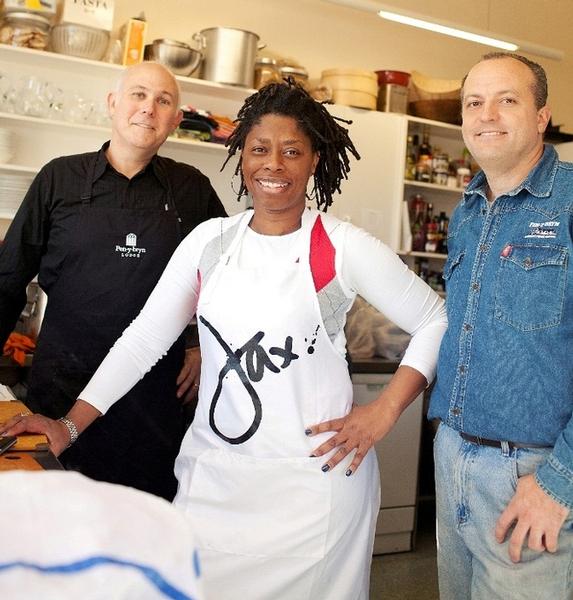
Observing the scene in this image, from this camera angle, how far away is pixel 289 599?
1.56m

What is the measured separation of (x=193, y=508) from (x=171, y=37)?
3883 millimetres

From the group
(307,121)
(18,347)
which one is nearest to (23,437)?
(307,121)

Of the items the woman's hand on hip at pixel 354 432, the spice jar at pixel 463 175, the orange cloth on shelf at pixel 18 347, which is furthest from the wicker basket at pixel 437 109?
the woman's hand on hip at pixel 354 432

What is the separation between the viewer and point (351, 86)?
5.10 metres

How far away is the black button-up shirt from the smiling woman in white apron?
773mm

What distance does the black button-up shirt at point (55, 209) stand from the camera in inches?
94.3

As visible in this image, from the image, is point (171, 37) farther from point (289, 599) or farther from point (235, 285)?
point (289, 599)

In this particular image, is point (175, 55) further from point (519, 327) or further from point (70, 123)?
point (519, 327)

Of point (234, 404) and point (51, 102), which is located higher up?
point (51, 102)

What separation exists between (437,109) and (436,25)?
94cm

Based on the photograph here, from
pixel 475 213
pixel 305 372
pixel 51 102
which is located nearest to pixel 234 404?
pixel 305 372

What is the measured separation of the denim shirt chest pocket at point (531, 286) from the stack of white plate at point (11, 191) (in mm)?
3238

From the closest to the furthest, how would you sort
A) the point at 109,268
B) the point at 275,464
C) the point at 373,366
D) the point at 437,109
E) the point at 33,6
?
1. the point at 275,464
2. the point at 109,268
3. the point at 373,366
4. the point at 33,6
5. the point at 437,109

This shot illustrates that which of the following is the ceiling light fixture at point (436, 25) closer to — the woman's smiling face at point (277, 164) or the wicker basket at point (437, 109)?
the wicker basket at point (437, 109)
